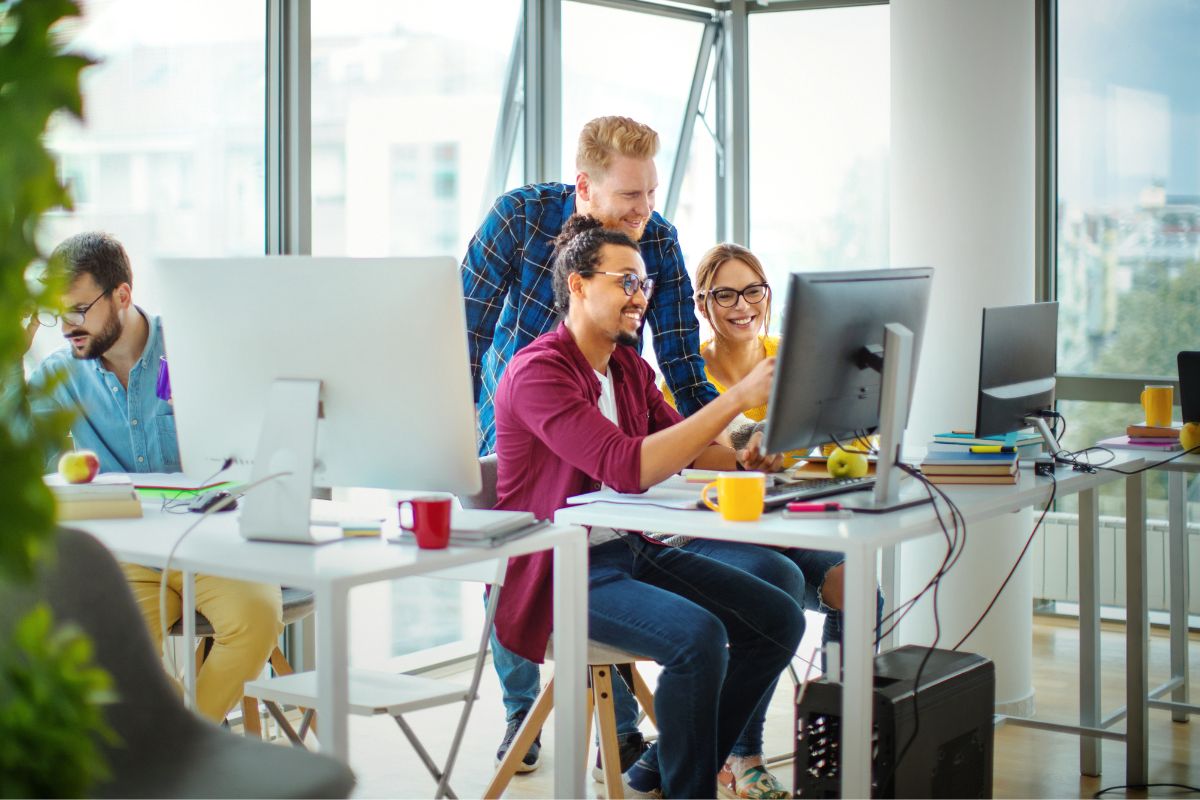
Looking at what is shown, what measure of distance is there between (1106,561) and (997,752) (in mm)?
1691

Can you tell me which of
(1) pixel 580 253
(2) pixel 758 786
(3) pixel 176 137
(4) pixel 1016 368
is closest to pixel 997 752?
(2) pixel 758 786

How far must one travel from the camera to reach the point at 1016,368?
3.12m

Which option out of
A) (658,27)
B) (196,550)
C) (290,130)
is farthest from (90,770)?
(658,27)

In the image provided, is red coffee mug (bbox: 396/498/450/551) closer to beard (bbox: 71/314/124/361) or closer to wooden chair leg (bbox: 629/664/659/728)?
wooden chair leg (bbox: 629/664/659/728)

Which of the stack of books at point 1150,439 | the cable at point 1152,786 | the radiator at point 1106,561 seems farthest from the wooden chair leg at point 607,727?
the radiator at point 1106,561

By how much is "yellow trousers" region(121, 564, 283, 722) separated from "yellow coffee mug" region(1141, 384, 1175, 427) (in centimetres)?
240

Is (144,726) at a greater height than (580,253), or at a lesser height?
lesser

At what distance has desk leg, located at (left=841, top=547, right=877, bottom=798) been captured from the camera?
2100mm

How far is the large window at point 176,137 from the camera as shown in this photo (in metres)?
3.54

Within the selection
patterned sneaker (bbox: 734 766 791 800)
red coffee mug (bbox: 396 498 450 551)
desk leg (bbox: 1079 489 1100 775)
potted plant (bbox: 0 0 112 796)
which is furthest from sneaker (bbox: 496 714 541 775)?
potted plant (bbox: 0 0 112 796)

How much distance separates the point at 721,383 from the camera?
3.61 m

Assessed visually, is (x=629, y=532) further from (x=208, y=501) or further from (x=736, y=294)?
(x=736, y=294)

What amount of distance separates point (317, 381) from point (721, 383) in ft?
5.48

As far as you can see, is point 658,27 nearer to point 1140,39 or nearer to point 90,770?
point 1140,39
